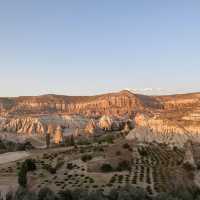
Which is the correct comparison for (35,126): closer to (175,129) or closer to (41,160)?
(175,129)

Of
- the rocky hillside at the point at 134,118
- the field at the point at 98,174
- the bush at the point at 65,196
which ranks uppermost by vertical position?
the rocky hillside at the point at 134,118

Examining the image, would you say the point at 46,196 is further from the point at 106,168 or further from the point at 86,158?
the point at 86,158

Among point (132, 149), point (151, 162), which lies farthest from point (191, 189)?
point (132, 149)

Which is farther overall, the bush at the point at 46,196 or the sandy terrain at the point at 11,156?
the sandy terrain at the point at 11,156

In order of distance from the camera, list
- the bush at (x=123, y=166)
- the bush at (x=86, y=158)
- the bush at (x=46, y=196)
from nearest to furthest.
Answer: the bush at (x=46, y=196) → the bush at (x=123, y=166) → the bush at (x=86, y=158)

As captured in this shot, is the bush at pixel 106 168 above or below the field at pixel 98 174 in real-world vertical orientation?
above

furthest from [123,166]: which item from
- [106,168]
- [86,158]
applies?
[86,158]

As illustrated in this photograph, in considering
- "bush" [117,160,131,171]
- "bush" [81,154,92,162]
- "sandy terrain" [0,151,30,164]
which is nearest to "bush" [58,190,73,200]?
"bush" [117,160,131,171]

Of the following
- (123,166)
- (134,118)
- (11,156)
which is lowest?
(11,156)

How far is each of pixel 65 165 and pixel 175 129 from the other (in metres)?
43.1

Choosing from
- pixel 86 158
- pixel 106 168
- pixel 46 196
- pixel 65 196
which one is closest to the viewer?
pixel 46 196

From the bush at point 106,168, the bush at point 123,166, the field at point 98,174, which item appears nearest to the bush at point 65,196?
the field at point 98,174

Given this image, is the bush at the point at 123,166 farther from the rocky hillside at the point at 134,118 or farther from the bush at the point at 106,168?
the rocky hillside at the point at 134,118

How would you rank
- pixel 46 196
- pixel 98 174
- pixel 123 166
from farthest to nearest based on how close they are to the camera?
pixel 123 166 → pixel 98 174 → pixel 46 196
